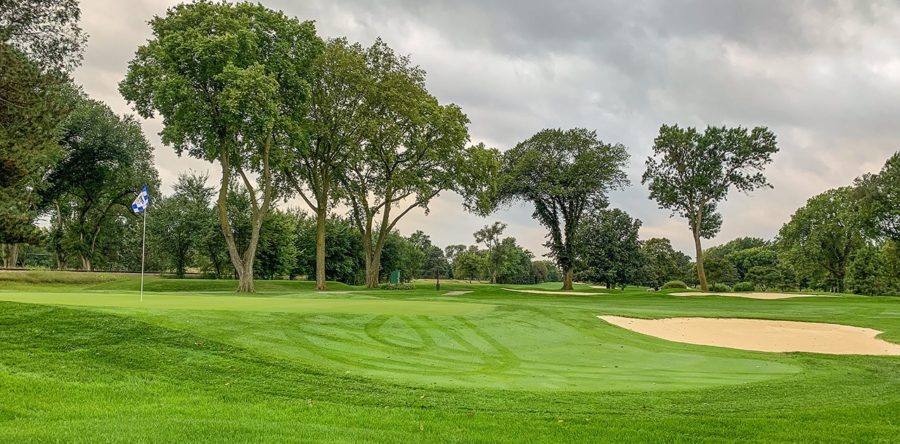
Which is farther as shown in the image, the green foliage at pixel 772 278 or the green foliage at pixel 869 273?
the green foliage at pixel 772 278

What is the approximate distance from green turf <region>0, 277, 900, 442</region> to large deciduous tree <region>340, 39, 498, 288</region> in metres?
25.3

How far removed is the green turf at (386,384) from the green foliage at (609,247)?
41384 mm

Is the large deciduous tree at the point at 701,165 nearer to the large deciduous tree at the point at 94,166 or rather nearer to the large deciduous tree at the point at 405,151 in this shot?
the large deciduous tree at the point at 405,151

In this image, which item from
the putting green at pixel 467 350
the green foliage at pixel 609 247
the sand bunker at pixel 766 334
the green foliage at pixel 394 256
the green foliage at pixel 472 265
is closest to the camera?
the putting green at pixel 467 350

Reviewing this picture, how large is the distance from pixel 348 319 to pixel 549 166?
39498 mm

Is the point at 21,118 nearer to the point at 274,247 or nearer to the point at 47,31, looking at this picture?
the point at 47,31

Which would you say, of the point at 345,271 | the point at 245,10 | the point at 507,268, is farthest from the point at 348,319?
the point at 507,268

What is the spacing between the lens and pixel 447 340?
1297 cm

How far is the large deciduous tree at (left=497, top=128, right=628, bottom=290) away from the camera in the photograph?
4972 cm

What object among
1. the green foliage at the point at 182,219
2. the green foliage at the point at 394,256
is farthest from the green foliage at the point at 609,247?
the green foliage at the point at 182,219

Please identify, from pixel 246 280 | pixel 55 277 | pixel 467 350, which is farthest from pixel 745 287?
pixel 55 277

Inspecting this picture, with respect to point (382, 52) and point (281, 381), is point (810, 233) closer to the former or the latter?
point (382, 52)

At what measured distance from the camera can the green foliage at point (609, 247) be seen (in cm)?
5472

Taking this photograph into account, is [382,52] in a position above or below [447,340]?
above
